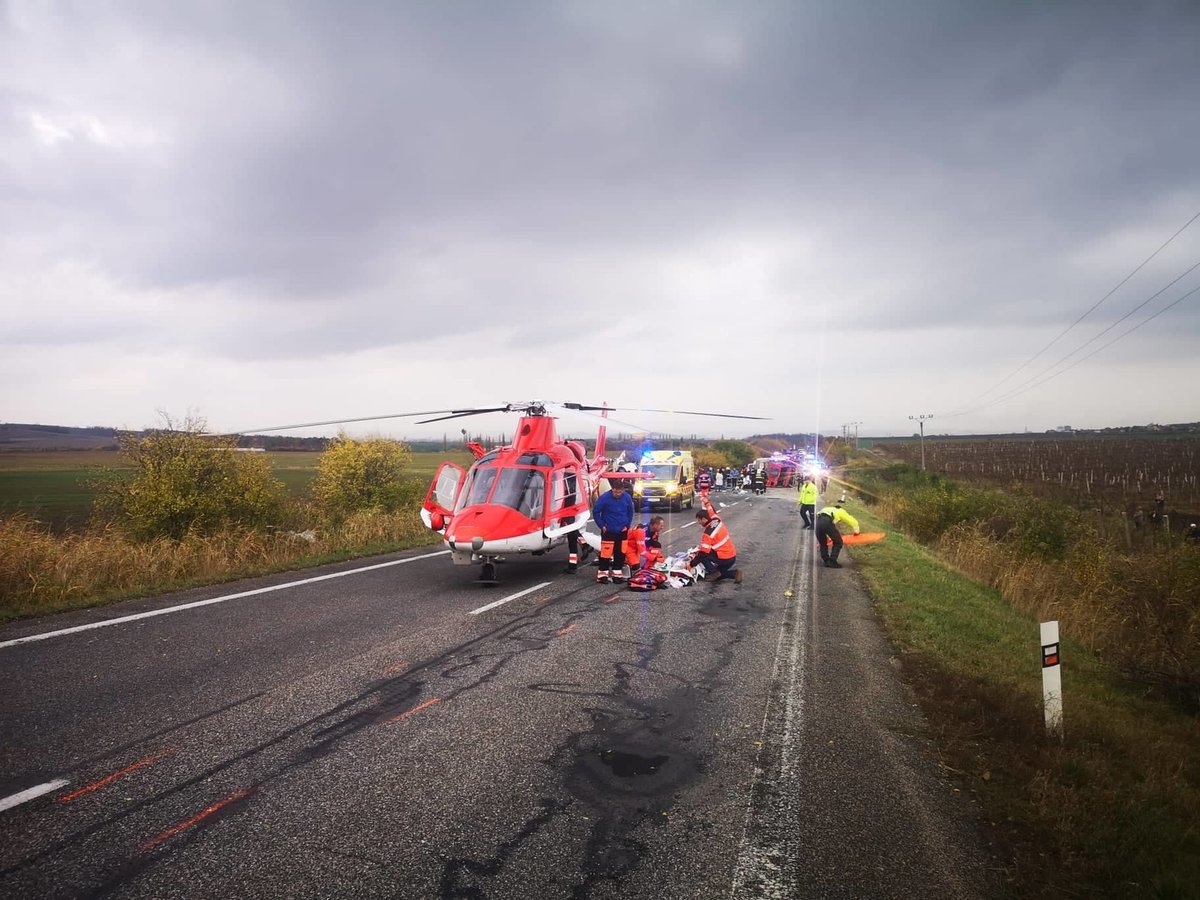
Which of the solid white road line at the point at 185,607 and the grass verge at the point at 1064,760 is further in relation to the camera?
the solid white road line at the point at 185,607

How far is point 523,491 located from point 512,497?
0.83 feet

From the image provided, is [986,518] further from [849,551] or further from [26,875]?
[26,875]

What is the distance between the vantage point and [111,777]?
13.7ft

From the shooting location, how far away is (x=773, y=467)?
57125mm

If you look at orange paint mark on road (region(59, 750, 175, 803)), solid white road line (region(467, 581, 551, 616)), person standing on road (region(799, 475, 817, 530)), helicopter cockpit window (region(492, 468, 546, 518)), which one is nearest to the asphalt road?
orange paint mark on road (region(59, 750, 175, 803))

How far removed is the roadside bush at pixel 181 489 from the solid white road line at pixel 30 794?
13194 millimetres

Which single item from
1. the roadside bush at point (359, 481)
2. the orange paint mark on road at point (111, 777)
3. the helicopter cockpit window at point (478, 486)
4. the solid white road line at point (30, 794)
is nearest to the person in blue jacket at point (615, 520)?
the helicopter cockpit window at point (478, 486)

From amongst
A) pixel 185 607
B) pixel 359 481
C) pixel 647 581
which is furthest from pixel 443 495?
pixel 359 481

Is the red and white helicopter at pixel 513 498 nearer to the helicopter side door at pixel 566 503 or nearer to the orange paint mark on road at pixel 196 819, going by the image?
the helicopter side door at pixel 566 503

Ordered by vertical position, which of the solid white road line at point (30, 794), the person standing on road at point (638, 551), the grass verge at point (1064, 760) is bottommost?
the grass verge at point (1064, 760)

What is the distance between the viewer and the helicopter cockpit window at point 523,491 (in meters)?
11.0

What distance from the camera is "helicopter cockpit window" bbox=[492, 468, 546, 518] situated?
36.1 feet

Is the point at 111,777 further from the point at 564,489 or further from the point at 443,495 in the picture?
the point at 564,489

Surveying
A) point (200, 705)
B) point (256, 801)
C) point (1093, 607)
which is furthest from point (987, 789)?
point (1093, 607)
